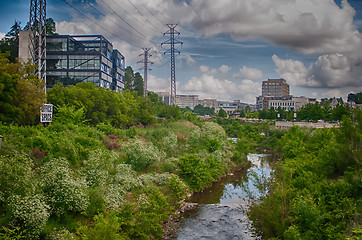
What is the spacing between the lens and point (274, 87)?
187500mm

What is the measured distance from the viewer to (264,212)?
16203 mm

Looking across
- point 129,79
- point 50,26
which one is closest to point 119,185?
point 50,26

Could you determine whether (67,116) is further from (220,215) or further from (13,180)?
(220,215)

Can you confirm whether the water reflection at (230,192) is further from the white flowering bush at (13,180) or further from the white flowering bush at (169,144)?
the white flowering bush at (13,180)

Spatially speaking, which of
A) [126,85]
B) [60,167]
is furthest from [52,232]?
[126,85]

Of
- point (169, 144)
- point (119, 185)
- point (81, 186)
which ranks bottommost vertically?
point (119, 185)

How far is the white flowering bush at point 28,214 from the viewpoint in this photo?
11.8 m

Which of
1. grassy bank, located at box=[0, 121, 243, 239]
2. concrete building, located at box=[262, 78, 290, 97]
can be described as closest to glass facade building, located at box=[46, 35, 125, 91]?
grassy bank, located at box=[0, 121, 243, 239]

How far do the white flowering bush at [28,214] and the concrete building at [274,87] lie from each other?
186 metres

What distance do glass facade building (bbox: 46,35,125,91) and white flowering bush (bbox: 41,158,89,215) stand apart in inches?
1972

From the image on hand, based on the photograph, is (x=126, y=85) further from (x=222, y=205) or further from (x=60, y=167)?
(x=60, y=167)

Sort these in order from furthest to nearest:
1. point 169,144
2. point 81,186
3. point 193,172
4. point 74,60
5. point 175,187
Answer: point 74,60 → point 169,144 → point 193,172 → point 175,187 → point 81,186

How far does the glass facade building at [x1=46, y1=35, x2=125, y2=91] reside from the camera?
2408 inches

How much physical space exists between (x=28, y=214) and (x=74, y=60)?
179 feet
